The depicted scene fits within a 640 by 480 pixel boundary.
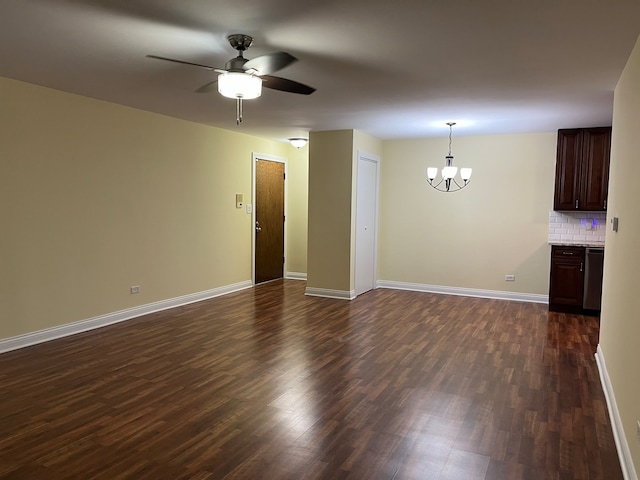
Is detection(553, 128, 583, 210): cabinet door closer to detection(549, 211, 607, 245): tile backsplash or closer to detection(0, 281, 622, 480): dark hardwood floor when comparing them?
detection(549, 211, 607, 245): tile backsplash

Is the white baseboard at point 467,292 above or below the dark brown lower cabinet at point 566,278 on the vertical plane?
below

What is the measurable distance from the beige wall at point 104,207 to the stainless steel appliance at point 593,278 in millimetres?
4941

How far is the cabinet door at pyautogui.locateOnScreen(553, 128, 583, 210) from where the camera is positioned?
19.8ft

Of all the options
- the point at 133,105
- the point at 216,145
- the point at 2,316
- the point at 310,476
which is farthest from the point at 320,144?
the point at 310,476

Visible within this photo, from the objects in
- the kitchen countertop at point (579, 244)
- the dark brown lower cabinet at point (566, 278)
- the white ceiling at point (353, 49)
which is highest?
the white ceiling at point (353, 49)

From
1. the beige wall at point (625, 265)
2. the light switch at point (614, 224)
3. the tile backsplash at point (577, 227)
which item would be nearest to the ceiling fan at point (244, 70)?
the beige wall at point (625, 265)

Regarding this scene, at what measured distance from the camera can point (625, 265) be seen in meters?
2.89

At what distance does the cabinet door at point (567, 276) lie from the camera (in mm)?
5906

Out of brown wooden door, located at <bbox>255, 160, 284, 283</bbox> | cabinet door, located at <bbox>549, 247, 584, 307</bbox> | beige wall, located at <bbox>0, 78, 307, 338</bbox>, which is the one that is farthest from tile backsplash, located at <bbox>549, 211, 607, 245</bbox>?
beige wall, located at <bbox>0, 78, 307, 338</bbox>

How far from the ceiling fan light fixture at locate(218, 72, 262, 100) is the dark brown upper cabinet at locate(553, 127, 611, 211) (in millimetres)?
4881

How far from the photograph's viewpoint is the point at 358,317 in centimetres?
558

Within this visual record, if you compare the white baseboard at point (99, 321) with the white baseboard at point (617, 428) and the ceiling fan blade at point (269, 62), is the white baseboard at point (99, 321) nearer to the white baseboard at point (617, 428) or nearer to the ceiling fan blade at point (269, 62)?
the ceiling fan blade at point (269, 62)

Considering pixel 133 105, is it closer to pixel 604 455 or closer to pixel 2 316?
pixel 2 316

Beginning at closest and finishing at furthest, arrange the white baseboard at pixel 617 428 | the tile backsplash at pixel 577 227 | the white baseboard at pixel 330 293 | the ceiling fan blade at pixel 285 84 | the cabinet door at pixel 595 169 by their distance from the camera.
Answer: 1. the white baseboard at pixel 617 428
2. the ceiling fan blade at pixel 285 84
3. the cabinet door at pixel 595 169
4. the tile backsplash at pixel 577 227
5. the white baseboard at pixel 330 293
